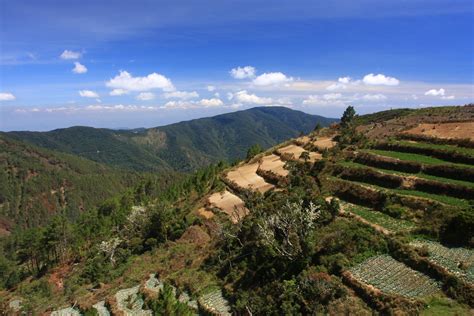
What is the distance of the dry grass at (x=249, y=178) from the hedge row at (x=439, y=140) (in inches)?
1070

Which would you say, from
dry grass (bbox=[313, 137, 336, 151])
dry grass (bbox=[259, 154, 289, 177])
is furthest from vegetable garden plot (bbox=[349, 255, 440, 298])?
dry grass (bbox=[313, 137, 336, 151])

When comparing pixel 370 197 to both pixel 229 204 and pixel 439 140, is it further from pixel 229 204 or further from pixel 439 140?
pixel 229 204

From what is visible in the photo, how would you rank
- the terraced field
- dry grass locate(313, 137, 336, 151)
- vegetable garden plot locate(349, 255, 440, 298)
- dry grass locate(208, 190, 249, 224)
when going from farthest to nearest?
1. dry grass locate(313, 137, 336, 151)
2. dry grass locate(208, 190, 249, 224)
3. the terraced field
4. vegetable garden plot locate(349, 255, 440, 298)

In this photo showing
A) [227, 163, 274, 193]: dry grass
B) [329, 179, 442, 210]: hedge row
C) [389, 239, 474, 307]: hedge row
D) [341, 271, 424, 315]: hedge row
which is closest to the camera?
[341, 271, 424, 315]: hedge row

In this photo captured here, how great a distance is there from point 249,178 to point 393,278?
5768cm

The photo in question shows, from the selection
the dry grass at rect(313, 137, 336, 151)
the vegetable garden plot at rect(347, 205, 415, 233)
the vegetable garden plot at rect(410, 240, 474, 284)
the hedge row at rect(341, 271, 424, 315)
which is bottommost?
the hedge row at rect(341, 271, 424, 315)

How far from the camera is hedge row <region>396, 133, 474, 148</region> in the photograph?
5510 cm

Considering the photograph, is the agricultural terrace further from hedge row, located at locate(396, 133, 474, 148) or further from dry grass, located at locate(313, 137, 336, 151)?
hedge row, located at locate(396, 133, 474, 148)

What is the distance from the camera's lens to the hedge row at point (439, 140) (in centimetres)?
5510

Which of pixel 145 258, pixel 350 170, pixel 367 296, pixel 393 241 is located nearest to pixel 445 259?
pixel 393 241

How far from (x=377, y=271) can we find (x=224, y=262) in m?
20.8

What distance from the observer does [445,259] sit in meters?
31.4

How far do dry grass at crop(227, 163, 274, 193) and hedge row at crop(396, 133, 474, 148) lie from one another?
89.2 feet

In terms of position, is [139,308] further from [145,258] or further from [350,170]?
[350,170]
